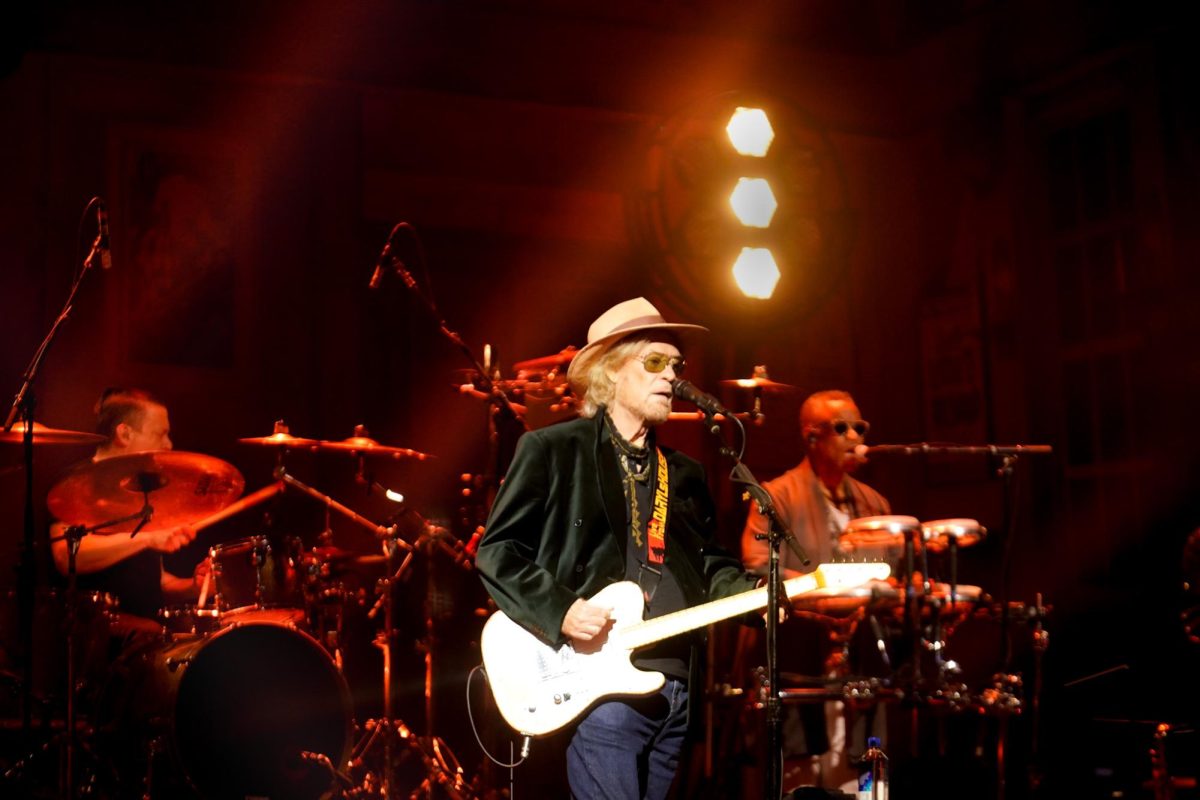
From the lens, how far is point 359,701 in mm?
7891

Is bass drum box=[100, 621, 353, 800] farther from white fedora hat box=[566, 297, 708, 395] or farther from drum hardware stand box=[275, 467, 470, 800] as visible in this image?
white fedora hat box=[566, 297, 708, 395]

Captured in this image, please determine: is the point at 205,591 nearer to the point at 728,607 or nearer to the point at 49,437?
the point at 49,437

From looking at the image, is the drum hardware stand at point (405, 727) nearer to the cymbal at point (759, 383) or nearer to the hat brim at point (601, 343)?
the cymbal at point (759, 383)

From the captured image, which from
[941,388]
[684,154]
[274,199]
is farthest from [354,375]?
[941,388]

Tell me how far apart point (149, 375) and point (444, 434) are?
6.26 feet

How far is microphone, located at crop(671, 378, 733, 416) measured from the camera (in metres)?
3.91

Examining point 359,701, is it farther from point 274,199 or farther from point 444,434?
point 274,199

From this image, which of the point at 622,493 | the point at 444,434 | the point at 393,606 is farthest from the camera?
the point at 444,434

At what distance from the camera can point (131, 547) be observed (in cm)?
640

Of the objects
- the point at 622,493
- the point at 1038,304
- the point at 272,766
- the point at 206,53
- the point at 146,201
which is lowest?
the point at 272,766

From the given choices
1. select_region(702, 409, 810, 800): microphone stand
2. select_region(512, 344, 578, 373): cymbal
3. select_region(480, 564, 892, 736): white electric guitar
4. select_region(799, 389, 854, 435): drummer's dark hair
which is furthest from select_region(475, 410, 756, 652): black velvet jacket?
select_region(799, 389, 854, 435): drummer's dark hair

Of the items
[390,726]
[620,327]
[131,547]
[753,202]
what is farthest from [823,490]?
[131,547]

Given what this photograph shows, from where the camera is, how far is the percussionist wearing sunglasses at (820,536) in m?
6.44

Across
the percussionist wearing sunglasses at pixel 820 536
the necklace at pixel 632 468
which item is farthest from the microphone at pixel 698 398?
the percussionist wearing sunglasses at pixel 820 536
